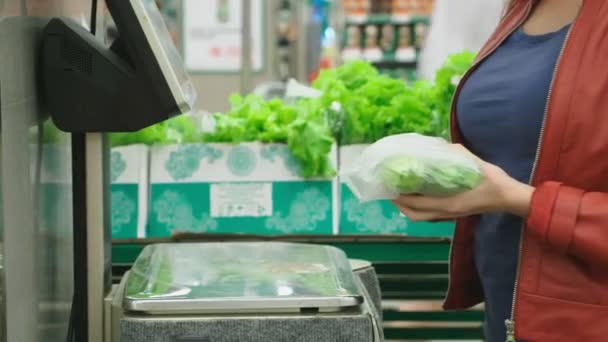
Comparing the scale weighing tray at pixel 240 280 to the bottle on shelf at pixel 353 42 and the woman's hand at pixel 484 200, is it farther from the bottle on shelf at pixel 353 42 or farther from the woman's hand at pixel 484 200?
the bottle on shelf at pixel 353 42

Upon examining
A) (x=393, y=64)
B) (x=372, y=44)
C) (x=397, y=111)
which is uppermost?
(x=372, y=44)

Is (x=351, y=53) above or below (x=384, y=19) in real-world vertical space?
below

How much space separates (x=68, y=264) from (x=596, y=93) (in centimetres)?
95

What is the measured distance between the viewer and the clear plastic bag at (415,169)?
142 centimetres

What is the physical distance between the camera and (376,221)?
259 cm

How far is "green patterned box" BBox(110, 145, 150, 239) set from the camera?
101 inches

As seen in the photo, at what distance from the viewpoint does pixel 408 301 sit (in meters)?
2.69

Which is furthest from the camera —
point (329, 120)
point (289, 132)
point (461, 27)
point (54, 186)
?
point (461, 27)

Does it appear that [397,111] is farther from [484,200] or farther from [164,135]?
[484,200]

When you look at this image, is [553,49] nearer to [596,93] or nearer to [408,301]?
[596,93]

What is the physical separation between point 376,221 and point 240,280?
114cm

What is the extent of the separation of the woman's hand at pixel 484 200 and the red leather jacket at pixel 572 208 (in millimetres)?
25

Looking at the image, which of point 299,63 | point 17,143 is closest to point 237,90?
point 299,63

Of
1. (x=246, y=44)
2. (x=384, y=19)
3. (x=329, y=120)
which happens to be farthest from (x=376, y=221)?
(x=384, y=19)
